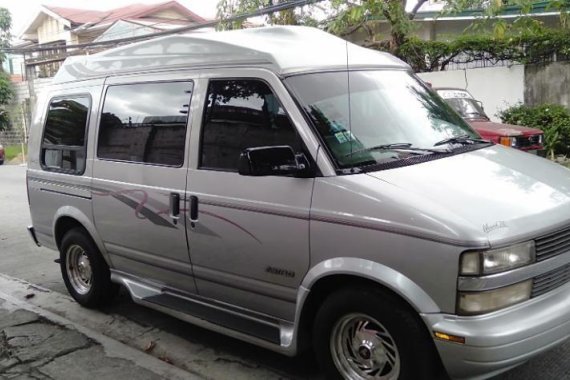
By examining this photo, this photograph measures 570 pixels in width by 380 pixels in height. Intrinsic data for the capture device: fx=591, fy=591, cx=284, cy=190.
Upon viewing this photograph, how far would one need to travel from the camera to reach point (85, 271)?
17.7 feet

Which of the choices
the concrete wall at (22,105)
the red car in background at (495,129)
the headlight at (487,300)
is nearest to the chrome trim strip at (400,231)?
the headlight at (487,300)

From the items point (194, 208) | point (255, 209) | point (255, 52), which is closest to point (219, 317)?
point (194, 208)

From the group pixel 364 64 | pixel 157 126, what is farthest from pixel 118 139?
pixel 364 64

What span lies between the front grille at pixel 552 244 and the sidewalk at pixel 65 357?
230 cm

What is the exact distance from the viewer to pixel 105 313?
5.26 metres

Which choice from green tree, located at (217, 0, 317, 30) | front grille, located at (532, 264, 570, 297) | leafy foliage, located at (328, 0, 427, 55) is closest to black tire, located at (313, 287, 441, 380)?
front grille, located at (532, 264, 570, 297)

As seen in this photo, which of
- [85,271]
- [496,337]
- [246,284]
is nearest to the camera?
[496,337]

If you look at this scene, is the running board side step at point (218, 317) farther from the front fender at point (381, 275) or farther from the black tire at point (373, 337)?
the front fender at point (381, 275)

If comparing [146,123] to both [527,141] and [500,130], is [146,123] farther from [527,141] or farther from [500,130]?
[527,141]

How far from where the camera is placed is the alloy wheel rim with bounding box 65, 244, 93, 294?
5348 millimetres

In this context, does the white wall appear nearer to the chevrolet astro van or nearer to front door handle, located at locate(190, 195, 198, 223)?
the chevrolet astro van

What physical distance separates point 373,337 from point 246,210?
1.06 metres

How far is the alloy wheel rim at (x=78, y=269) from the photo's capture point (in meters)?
5.35

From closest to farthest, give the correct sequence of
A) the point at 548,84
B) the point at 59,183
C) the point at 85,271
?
the point at 59,183, the point at 85,271, the point at 548,84
